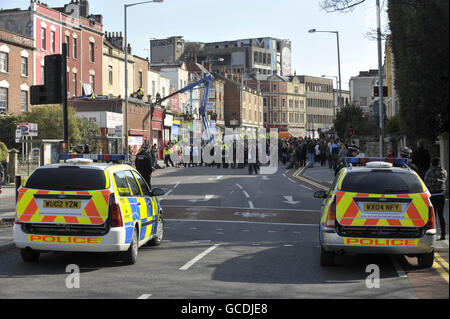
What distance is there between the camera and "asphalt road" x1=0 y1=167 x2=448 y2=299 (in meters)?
8.03

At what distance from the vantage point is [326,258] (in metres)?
9.91

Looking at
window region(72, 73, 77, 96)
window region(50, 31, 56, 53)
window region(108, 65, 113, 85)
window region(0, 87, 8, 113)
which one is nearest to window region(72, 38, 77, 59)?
window region(72, 73, 77, 96)

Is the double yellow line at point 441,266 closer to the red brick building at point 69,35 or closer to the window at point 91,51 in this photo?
the red brick building at point 69,35

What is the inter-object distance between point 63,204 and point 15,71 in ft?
113

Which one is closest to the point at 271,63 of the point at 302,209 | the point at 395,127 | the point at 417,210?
the point at 395,127

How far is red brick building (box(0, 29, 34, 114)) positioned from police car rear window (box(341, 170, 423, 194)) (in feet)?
113

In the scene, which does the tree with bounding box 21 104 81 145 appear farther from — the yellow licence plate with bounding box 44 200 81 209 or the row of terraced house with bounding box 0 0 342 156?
the yellow licence plate with bounding box 44 200 81 209

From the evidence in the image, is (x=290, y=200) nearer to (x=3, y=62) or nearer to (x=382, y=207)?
(x=382, y=207)

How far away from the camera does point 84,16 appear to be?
185 feet

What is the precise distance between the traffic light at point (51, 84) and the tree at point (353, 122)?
32792mm

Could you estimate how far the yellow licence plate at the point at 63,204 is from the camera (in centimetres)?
966

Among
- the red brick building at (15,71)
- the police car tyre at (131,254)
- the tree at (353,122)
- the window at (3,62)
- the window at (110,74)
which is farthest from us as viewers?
the window at (110,74)

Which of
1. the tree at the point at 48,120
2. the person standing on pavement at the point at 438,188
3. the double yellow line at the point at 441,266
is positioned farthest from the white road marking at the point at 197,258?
the tree at the point at 48,120
